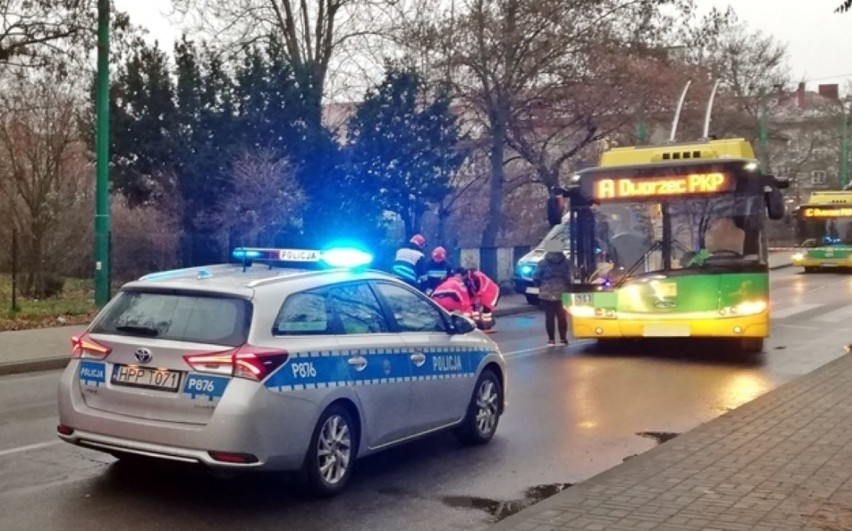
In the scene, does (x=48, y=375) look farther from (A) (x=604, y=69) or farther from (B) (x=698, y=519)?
(A) (x=604, y=69)

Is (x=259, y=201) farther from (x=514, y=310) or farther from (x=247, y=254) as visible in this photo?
(x=247, y=254)

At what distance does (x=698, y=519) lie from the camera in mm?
5902

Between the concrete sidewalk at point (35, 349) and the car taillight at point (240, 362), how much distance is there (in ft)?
25.9

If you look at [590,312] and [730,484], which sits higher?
[590,312]

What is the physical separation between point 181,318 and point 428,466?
2.46m

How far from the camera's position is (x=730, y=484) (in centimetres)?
677

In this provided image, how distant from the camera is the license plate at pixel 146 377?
633 centimetres

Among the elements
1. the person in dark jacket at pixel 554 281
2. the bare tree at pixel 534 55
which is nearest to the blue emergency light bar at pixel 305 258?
the person in dark jacket at pixel 554 281

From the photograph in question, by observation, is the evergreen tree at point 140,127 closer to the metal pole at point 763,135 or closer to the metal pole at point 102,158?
the metal pole at point 102,158

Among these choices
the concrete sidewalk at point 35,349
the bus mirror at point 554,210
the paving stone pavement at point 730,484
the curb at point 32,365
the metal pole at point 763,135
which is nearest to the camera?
the paving stone pavement at point 730,484

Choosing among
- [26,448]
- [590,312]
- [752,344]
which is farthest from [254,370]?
[752,344]

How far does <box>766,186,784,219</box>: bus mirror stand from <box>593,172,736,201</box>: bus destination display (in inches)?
20.4

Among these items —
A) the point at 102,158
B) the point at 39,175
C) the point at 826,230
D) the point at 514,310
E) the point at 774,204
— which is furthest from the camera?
the point at 826,230

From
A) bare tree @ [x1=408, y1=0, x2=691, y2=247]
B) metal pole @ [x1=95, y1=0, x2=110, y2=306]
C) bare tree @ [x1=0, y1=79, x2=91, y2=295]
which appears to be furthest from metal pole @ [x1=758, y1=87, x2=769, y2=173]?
metal pole @ [x1=95, y1=0, x2=110, y2=306]
